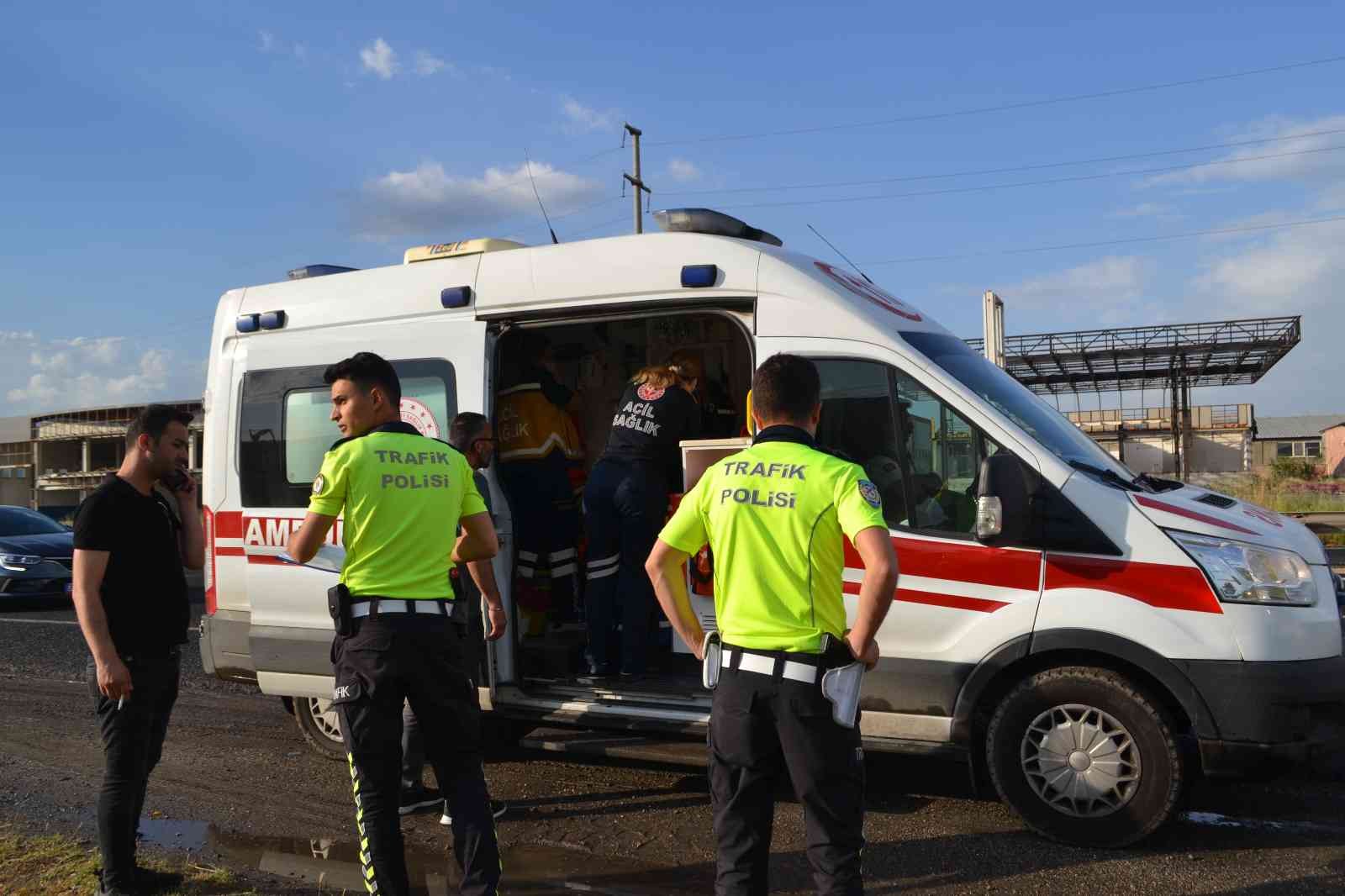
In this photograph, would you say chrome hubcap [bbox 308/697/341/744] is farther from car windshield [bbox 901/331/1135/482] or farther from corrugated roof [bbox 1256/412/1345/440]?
corrugated roof [bbox 1256/412/1345/440]

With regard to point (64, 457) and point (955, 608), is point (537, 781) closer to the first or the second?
point (955, 608)

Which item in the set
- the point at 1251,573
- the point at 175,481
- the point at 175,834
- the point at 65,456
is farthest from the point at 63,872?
the point at 65,456

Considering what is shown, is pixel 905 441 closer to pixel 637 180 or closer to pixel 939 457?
pixel 939 457

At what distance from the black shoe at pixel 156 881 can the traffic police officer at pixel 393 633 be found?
1101 mm

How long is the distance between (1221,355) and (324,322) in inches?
1398

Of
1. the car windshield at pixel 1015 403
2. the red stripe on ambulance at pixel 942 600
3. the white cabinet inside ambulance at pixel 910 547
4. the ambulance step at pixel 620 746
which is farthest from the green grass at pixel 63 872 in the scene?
the car windshield at pixel 1015 403

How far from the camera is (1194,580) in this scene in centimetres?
434

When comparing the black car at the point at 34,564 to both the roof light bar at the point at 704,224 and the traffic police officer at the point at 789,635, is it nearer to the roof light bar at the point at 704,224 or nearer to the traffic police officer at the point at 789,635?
the roof light bar at the point at 704,224

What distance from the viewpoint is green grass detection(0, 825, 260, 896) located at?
4.15 meters

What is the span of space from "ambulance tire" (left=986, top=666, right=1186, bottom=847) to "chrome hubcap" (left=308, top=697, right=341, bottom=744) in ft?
11.4

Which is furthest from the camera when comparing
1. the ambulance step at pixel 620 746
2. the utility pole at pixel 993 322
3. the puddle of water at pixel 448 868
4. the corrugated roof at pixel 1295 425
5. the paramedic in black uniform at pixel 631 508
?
the corrugated roof at pixel 1295 425

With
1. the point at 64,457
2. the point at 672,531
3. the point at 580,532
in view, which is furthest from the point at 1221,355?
the point at 64,457

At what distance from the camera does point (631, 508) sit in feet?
19.7

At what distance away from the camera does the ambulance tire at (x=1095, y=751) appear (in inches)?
172
